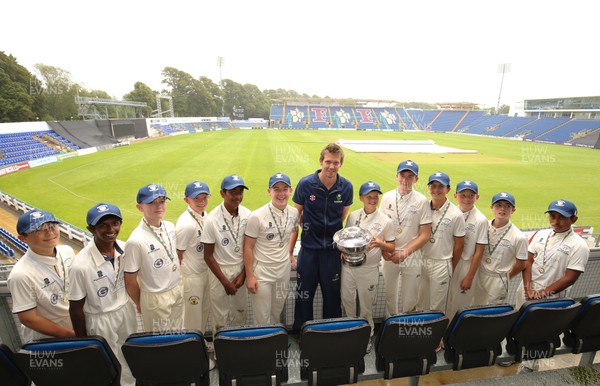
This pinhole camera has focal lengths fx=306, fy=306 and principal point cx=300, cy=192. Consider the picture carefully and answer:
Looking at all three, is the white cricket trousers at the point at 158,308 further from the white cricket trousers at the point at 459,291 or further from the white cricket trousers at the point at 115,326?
the white cricket trousers at the point at 459,291

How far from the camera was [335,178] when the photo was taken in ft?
11.4

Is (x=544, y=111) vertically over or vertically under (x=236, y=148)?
over

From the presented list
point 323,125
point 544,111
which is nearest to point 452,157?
point 323,125

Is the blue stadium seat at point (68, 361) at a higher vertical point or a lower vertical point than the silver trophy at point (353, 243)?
lower

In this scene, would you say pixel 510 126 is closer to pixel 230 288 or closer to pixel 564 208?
pixel 564 208

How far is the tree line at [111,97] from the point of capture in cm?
3612

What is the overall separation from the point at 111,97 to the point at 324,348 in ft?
270

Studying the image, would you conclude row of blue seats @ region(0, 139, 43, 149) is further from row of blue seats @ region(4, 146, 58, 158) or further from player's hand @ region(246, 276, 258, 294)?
player's hand @ region(246, 276, 258, 294)

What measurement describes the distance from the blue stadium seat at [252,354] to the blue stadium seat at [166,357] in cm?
16

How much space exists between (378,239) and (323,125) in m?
65.9

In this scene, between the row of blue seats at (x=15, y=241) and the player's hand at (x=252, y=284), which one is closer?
the player's hand at (x=252, y=284)

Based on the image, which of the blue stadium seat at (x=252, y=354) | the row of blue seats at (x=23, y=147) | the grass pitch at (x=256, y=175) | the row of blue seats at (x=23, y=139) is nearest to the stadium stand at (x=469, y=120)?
the grass pitch at (x=256, y=175)

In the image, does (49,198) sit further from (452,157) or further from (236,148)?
(452,157)

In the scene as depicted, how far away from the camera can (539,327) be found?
95.4 inches
